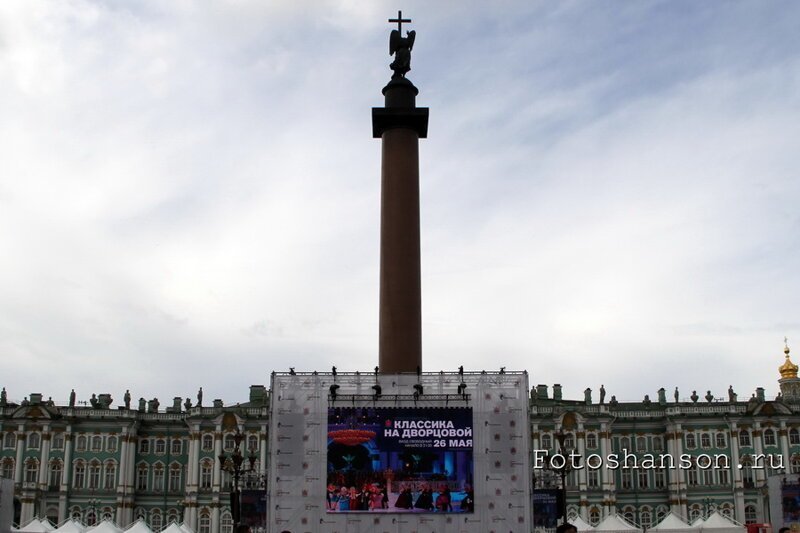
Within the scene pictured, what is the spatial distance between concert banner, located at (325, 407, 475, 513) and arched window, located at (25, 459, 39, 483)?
168 ft

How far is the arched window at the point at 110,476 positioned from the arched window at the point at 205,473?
23.5 feet

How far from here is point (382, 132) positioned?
4453 cm

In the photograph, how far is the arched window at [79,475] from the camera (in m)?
81.9

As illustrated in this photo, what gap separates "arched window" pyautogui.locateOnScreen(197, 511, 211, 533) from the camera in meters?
81.4

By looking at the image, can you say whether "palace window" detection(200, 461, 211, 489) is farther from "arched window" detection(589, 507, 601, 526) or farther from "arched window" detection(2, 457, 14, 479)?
"arched window" detection(589, 507, 601, 526)

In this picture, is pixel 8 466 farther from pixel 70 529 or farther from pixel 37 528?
Result: pixel 70 529

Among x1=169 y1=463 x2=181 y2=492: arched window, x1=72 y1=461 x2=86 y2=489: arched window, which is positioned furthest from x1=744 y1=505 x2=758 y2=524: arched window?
x1=72 y1=461 x2=86 y2=489: arched window

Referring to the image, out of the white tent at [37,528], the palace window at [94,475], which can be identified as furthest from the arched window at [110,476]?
→ the white tent at [37,528]

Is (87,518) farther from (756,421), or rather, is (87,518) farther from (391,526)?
(756,421)

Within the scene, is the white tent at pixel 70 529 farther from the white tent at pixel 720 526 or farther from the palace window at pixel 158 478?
the white tent at pixel 720 526

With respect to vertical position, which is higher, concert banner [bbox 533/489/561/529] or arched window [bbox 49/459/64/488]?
arched window [bbox 49/459/64/488]

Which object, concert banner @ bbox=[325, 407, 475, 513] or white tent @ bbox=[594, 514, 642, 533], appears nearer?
concert banner @ bbox=[325, 407, 475, 513]

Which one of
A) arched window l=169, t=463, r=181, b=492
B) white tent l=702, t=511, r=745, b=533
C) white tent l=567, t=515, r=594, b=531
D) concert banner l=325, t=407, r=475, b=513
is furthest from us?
arched window l=169, t=463, r=181, b=492

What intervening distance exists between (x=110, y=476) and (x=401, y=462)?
169ft
